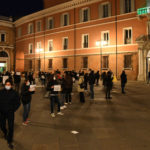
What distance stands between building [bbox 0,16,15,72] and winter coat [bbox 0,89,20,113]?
39083 mm

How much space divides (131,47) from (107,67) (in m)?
4.43

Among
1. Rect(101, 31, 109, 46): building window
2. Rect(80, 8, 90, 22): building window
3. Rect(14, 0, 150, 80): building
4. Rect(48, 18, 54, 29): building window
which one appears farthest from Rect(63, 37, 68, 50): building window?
Rect(101, 31, 109, 46): building window

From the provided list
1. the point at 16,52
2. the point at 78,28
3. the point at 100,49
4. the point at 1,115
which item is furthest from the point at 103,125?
the point at 16,52

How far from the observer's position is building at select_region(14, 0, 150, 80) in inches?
1017

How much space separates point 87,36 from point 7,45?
20458 mm

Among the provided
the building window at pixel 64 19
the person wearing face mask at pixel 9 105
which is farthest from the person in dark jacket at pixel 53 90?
the building window at pixel 64 19

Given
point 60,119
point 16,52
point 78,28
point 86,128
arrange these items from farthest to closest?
point 16,52 → point 78,28 → point 60,119 → point 86,128

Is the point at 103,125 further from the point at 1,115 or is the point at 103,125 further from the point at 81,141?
the point at 1,115

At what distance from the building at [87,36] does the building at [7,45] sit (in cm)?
377

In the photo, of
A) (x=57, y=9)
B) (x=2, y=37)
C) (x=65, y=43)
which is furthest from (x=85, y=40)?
(x=2, y=37)

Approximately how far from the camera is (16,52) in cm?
4312

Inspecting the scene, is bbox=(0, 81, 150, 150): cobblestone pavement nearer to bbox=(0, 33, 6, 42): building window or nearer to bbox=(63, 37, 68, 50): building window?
bbox=(63, 37, 68, 50): building window

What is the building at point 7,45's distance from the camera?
41.7 m

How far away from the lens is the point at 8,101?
4.69m
